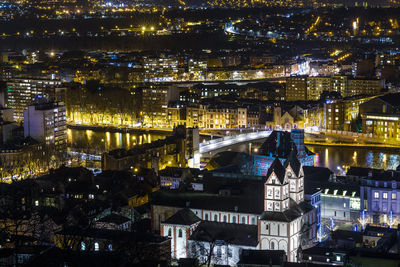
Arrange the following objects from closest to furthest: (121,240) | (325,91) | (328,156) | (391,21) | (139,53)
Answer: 1. (121,240)
2. (328,156)
3. (325,91)
4. (139,53)
5. (391,21)

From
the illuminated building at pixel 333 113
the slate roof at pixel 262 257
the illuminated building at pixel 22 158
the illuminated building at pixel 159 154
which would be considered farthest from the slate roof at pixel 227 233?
the illuminated building at pixel 333 113

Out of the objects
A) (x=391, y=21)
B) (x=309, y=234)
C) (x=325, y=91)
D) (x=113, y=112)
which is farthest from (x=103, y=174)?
(x=391, y=21)

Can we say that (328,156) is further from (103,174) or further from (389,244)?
(389,244)

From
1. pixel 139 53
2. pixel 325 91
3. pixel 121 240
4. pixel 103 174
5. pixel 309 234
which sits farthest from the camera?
pixel 139 53

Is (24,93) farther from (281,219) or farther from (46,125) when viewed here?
(281,219)

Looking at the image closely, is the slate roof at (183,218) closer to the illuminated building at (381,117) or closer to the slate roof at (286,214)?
the slate roof at (286,214)

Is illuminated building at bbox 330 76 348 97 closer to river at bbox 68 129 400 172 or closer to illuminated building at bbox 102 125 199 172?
river at bbox 68 129 400 172

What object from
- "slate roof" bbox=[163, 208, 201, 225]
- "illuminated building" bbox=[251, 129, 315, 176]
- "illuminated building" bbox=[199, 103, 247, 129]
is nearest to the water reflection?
"illuminated building" bbox=[251, 129, 315, 176]
